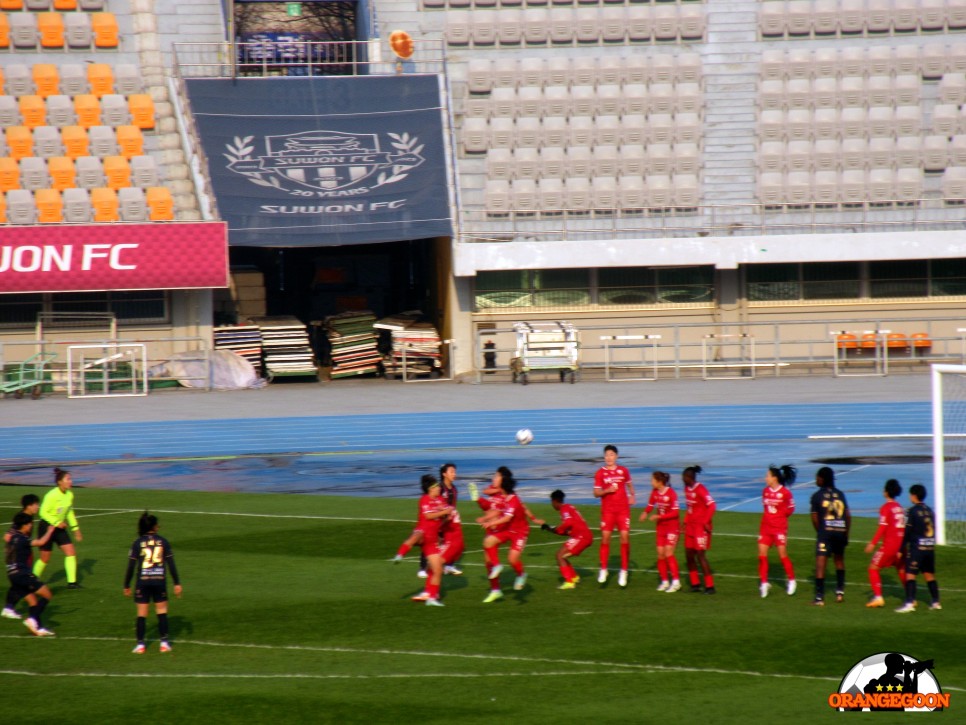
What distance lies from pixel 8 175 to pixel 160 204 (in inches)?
172

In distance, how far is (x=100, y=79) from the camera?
38156 mm

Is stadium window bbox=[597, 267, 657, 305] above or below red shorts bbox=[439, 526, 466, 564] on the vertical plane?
above

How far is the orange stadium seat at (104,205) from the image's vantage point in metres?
35.3

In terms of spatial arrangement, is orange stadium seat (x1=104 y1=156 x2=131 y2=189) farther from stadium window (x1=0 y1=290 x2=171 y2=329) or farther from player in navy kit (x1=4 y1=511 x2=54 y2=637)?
player in navy kit (x1=4 y1=511 x2=54 y2=637)

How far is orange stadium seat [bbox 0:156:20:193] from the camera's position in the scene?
116ft

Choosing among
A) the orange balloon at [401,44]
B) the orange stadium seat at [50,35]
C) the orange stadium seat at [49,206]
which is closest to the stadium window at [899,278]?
the orange balloon at [401,44]

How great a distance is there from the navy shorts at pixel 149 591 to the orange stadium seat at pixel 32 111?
91.8 ft

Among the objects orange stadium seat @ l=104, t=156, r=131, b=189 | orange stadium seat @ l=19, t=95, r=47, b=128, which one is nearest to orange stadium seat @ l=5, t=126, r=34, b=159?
orange stadium seat @ l=19, t=95, r=47, b=128

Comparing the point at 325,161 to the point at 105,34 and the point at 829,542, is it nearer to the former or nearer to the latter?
the point at 105,34

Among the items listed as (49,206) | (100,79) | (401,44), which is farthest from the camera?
(401,44)

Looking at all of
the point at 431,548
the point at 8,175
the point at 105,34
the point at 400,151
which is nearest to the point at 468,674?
the point at 431,548

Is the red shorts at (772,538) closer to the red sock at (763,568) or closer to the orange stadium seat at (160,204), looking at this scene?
the red sock at (763,568)

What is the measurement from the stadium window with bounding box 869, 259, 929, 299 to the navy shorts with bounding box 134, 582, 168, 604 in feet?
97.8

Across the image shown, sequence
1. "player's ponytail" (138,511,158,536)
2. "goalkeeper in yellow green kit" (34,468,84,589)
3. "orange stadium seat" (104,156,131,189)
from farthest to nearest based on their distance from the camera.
Answer: 1. "orange stadium seat" (104,156,131,189)
2. "goalkeeper in yellow green kit" (34,468,84,589)
3. "player's ponytail" (138,511,158,536)
